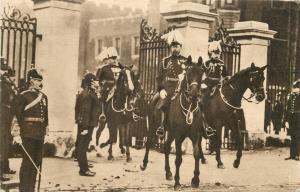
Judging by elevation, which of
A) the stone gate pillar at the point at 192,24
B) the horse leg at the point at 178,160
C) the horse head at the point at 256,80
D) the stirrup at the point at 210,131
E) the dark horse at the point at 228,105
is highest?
the stone gate pillar at the point at 192,24

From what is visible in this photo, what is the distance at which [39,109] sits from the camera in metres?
7.31

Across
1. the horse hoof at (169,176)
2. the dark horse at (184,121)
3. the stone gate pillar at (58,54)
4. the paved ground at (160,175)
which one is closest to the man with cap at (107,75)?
the stone gate pillar at (58,54)

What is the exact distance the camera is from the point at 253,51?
13.1 metres

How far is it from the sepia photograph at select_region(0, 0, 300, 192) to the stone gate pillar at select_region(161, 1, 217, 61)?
0.9 inches

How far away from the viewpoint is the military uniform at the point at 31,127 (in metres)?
7.23

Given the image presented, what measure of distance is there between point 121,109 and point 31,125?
373 cm

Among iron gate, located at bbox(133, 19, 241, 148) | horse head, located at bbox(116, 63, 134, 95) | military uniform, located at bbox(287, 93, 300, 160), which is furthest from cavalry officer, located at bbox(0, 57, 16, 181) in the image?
military uniform, located at bbox(287, 93, 300, 160)

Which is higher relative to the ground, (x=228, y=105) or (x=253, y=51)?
(x=253, y=51)

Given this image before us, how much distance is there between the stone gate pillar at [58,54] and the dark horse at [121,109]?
3.06 ft

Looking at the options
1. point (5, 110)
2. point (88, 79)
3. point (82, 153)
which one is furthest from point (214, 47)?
point (5, 110)

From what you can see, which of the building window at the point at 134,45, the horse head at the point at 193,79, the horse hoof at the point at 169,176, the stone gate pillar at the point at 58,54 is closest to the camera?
the horse head at the point at 193,79

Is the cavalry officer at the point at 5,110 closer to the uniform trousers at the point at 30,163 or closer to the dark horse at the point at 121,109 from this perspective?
the uniform trousers at the point at 30,163

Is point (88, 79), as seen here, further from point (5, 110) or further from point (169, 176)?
point (169, 176)

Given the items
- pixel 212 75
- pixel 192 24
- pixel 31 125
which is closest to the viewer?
pixel 31 125
